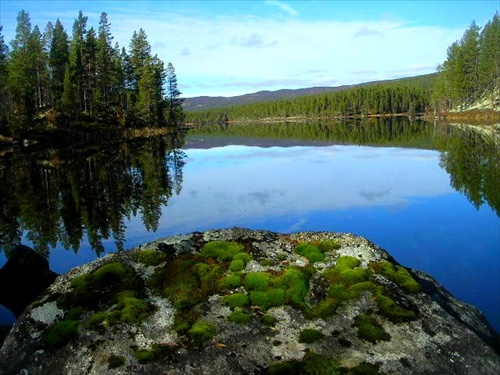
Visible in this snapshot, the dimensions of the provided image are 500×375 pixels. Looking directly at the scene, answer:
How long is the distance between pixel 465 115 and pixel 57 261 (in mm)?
130569

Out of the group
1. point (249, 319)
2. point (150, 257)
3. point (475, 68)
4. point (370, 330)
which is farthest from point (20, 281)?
point (475, 68)

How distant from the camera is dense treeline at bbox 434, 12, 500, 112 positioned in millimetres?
129500

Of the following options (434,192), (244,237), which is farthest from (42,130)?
(244,237)

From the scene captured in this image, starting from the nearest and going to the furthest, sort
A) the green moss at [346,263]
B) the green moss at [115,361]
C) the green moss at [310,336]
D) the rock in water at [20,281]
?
the green moss at [115,361]
the green moss at [310,336]
the green moss at [346,263]
the rock in water at [20,281]

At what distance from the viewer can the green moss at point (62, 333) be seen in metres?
10.6

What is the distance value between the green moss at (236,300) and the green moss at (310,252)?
8.76 feet

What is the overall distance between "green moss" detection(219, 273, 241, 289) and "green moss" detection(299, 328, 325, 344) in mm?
2452

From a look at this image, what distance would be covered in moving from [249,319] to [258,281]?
1.46 m

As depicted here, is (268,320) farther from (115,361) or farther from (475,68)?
(475,68)

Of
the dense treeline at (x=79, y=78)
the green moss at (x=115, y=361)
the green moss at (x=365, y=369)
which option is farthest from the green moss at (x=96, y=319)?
the dense treeline at (x=79, y=78)

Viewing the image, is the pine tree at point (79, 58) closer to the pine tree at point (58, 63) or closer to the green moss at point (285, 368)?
the pine tree at point (58, 63)

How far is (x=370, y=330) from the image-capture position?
10.5 metres

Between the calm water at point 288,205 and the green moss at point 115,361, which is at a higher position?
the green moss at point 115,361

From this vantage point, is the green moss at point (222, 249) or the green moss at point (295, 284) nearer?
the green moss at point (295, 284)
